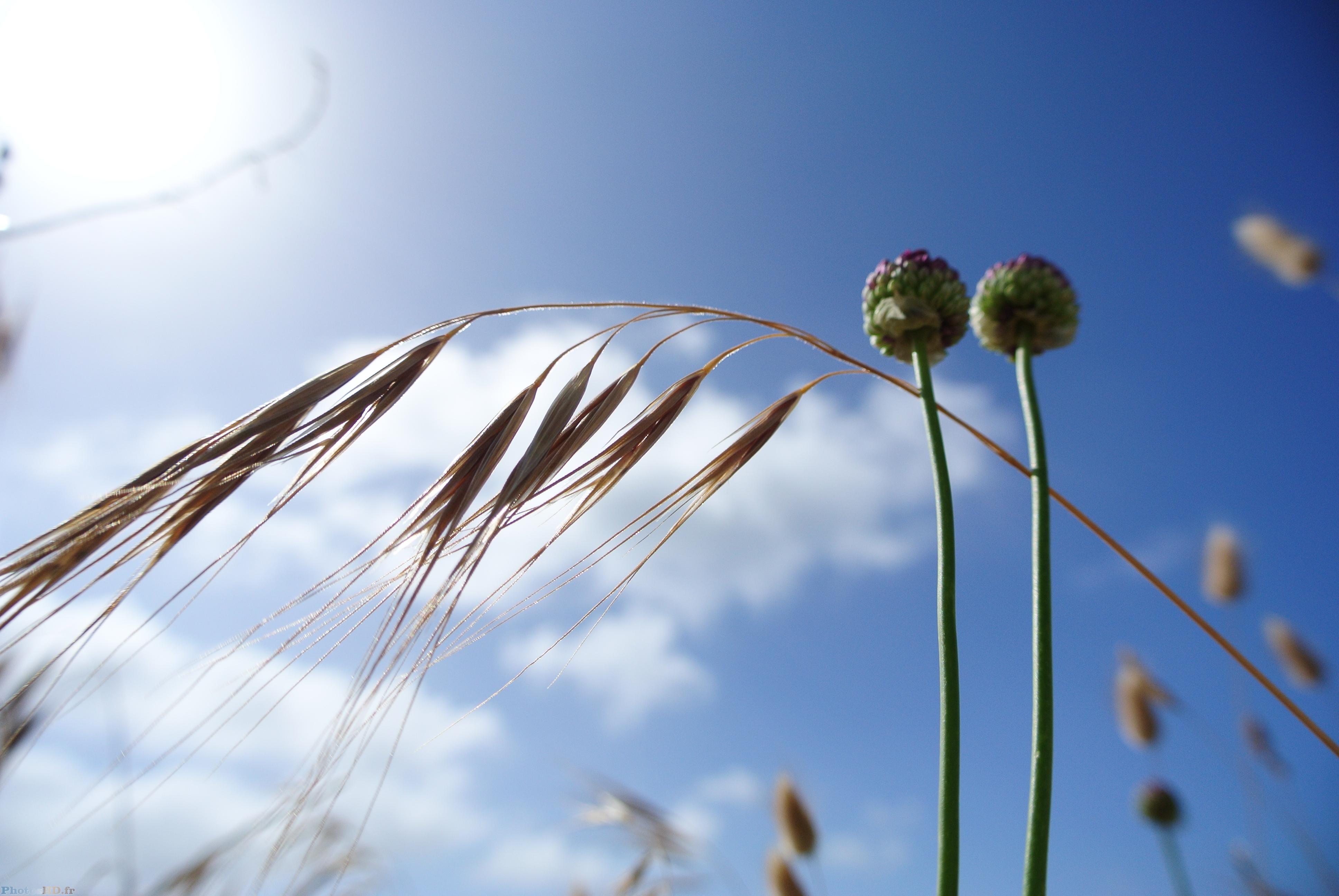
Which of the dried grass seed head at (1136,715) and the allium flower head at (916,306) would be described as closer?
the allium flower head at (916,306)

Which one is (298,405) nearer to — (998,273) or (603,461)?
(603,461)

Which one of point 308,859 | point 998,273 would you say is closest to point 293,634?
point 308,859

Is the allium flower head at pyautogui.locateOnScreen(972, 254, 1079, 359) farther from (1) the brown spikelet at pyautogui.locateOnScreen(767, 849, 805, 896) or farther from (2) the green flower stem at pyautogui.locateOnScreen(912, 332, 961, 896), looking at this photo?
(1) the brown spikelet at pyautogui.locateOnScreen(767, 849, 805, 896)

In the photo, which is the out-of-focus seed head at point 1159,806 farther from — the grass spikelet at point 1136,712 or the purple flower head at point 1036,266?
the purple flower head at point 1036,266

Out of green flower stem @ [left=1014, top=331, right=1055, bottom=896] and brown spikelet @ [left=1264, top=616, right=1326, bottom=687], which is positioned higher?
brown spikelet @ [left=1264, top=616, right=1326, bottom=687]

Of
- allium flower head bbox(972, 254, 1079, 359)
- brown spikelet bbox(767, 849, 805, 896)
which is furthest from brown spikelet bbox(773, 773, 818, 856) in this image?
allium flower head bbox(972, 254, 1079, 359)

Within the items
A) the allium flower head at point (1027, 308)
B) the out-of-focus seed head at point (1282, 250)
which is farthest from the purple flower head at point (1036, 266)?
the out-of-focus seed head at point (1282, 250)
